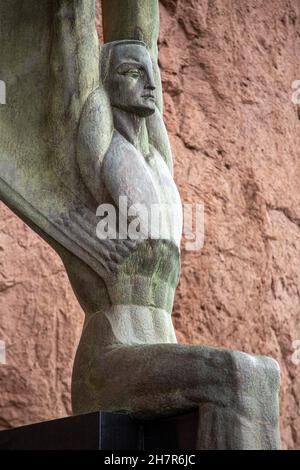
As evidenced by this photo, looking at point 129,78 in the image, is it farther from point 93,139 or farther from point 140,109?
point 93,139

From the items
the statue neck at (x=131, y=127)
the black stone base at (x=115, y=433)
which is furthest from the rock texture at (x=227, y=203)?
the black stone base at (x=115, y=433)

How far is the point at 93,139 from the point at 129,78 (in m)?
0.18

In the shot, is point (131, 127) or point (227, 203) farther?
point (227, 203)

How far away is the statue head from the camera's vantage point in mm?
3068

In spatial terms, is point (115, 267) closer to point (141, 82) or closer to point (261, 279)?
point (141, 82)

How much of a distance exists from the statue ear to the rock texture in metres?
1.05

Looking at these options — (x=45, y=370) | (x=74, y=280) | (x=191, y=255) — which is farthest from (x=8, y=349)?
(x=74, y=280)

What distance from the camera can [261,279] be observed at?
14.7 ft

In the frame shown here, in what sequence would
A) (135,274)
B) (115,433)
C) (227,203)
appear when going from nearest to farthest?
(115,433) < (135,274) < (227,203)

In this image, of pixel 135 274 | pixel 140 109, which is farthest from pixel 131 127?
pixel 135 274

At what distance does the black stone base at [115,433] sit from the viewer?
269 centimetres

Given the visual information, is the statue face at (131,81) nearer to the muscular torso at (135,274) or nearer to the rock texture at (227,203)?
the muscular torso at (135,274)

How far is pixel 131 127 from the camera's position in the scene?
307 centimetres

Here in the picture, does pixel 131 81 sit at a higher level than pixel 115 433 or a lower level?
higher
